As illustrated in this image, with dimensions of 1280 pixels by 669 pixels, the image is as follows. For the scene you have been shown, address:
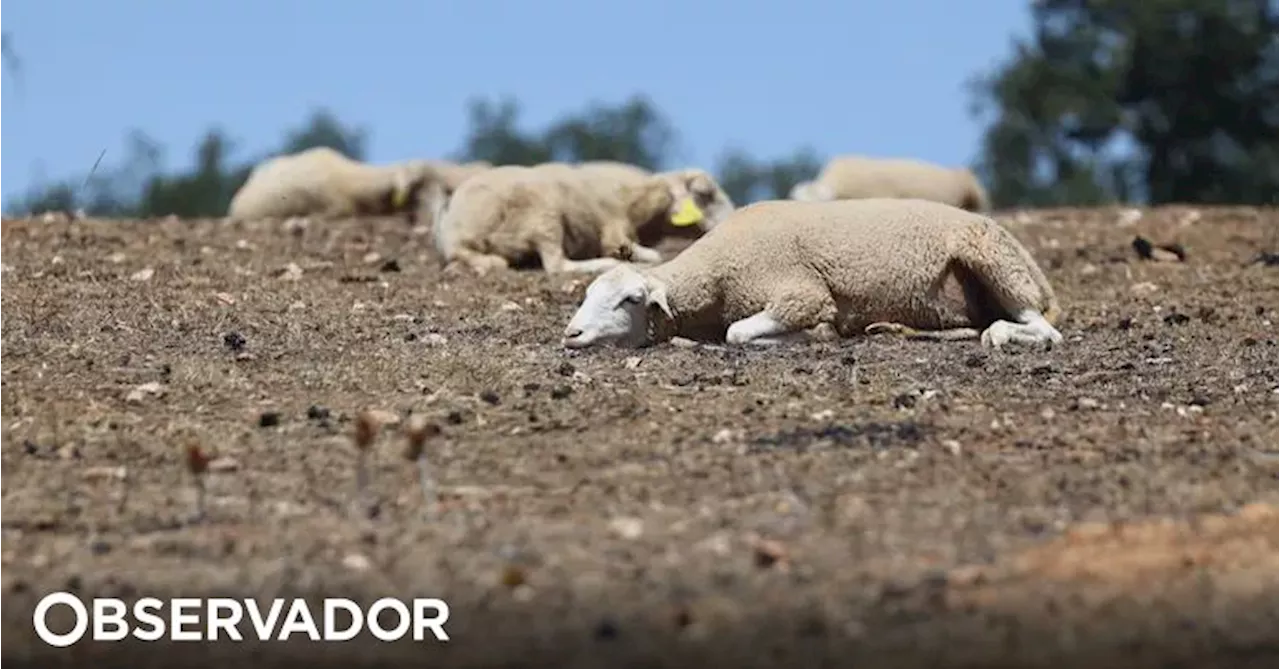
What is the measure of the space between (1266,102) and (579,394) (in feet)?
93.6

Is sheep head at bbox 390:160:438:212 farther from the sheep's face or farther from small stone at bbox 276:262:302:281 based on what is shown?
small stone at bbox 276:262:302:281

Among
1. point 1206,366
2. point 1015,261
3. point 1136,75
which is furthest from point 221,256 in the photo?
point 1136,75

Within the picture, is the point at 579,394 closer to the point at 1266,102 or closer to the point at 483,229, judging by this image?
the point at 483,229

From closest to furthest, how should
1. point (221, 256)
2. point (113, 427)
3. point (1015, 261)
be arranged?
point (113, 427)
point (1015, 261)
point (221, 256)

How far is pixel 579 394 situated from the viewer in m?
10.4

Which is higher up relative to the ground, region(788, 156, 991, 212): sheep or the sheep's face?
region(788, 156, 991, 212): sheep

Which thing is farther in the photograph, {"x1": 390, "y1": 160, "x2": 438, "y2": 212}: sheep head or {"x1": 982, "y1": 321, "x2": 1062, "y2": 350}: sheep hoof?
{"x1": 390, "y1": 160, "x2": 438, "y2": 212}: sheep head

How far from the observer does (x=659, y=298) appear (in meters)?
12.4

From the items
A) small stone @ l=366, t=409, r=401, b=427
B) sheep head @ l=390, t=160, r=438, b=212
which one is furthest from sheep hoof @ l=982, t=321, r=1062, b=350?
sheep head @ l=390, t=160, r=438, b=212

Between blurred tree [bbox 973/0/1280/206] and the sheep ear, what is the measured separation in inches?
985

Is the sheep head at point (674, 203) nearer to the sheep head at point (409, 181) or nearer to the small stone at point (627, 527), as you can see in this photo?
the sheep head at point (409, 181)

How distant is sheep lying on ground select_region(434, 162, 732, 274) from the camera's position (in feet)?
55.0

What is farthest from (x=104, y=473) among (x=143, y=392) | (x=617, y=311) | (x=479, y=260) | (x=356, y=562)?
(x=479, y=260)

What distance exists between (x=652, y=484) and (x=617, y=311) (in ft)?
12.9
